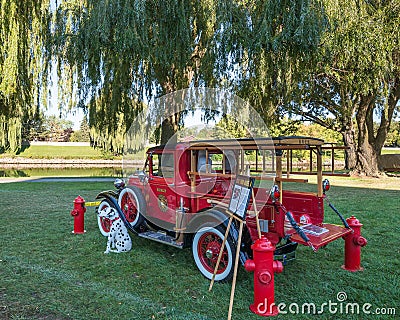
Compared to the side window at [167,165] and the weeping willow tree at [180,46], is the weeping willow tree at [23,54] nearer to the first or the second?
the weeping willow tree at [180,46]

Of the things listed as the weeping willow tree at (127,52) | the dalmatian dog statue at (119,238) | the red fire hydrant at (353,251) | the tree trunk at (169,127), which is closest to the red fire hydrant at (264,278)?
the red fire hydrant at (353,251)

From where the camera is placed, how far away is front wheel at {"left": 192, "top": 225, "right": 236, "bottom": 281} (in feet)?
12.9

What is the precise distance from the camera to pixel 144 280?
408cm

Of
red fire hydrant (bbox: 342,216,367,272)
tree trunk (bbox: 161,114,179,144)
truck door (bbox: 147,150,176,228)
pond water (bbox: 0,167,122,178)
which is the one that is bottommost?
red fire hydrant (bbox: 342,216,367,272)

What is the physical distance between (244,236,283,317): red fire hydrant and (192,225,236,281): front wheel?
1.67 ft

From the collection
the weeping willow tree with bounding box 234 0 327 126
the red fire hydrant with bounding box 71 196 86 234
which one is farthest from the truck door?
the weeping willow tree with bounding box 234 0 327 126

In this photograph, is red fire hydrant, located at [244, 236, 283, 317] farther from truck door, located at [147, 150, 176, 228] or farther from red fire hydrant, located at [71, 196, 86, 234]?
red fire hydrant, located at [71, 196, 86, 234]

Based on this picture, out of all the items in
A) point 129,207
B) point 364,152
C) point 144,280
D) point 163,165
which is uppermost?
point 364,152

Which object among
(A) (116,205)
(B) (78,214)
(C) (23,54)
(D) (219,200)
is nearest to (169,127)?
(C) (23,54)

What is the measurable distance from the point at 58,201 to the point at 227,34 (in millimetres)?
7085

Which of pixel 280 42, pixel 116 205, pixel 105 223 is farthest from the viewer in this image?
pixel 280 42

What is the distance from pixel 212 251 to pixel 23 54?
1108cm

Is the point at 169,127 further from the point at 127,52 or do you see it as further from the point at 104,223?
the point at 104,223

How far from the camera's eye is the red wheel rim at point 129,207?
5.82 meters
